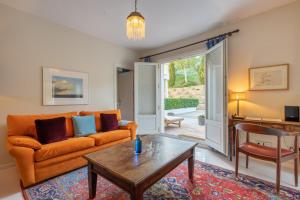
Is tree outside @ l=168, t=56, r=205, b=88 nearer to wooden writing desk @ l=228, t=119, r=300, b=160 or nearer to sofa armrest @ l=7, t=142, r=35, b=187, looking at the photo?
wooden writing desk @ l=228, t=119, r=300, b=160

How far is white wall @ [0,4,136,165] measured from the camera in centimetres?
259

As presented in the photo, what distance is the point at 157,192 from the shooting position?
191 cm

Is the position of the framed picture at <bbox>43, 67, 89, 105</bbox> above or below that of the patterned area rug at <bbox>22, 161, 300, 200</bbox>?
above

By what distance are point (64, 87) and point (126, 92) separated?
230cm

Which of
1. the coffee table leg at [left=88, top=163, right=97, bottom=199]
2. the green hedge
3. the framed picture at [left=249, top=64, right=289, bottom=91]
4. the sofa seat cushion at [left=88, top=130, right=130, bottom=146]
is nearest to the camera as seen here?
the coffee table leg at [left=88, top=163, right=97, bottom=199]

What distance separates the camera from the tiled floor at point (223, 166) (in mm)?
1954

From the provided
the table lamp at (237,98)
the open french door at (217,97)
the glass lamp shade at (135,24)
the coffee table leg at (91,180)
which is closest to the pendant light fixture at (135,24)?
the glass lamp shade at (135,24)

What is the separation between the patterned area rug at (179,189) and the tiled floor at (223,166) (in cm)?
18

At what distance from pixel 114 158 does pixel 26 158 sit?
1202mm

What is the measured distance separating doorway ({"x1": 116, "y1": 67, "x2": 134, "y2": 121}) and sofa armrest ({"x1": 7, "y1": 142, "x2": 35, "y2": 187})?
128 inches

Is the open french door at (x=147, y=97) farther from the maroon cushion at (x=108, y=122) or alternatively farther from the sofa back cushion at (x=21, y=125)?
the sofa back cushion at (x=21, y=125)

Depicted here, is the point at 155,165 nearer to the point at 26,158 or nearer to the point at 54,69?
the point at 26,158

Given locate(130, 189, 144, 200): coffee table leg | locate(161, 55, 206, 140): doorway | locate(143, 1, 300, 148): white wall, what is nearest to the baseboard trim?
locate(130, 189, 144, 200): coffee table leg

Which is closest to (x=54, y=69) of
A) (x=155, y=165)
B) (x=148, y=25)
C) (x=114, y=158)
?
(x=148, y=25)
